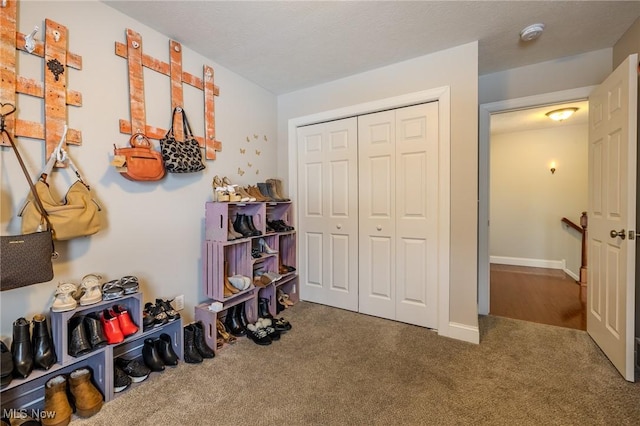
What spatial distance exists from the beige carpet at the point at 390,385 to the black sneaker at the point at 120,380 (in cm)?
8

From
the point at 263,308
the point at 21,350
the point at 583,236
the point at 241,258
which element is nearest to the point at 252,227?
the point at 241,258

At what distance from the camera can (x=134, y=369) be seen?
173 centimetres

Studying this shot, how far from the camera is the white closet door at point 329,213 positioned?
2.89 meters

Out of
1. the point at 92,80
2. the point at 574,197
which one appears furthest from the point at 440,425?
the point at 574,197

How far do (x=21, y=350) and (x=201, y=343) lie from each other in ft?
3.14

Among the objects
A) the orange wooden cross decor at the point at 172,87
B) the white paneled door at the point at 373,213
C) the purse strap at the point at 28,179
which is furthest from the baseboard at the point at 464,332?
the purse strap at the point at 28,179

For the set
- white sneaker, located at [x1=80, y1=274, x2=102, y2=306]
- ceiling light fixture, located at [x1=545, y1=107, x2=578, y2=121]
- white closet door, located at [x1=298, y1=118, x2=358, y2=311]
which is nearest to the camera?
white sneaker, located at [x1=80, y1=274, x2=102, y2=306]

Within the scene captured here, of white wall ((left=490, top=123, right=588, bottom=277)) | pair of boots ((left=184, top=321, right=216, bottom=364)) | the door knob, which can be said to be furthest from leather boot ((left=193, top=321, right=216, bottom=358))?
white wall ((left=490, top=123, right=588, bottom=277))

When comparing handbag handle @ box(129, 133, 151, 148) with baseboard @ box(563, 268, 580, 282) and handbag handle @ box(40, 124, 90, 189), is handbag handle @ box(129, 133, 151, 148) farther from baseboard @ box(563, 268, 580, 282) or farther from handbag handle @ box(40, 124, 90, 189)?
baseboard @ box(563, 268, 580, 282)

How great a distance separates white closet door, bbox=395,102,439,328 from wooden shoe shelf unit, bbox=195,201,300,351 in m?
1.17

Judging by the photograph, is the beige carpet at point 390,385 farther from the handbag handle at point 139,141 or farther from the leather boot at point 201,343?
the handbag handle at point 139,141

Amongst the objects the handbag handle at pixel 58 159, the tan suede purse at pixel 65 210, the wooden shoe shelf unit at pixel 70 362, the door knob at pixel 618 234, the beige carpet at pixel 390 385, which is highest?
the handbag handle at pixel 58 159

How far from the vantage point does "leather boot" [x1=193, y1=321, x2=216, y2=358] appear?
2025mm

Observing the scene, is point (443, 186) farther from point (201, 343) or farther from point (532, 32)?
point (201, 343)
